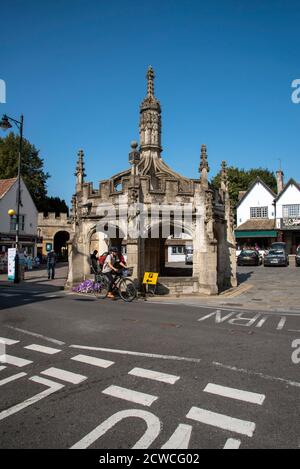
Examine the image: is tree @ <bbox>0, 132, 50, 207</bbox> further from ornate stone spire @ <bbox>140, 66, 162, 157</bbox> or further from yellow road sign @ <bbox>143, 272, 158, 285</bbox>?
yellow road sign @ <bbox>143, 272, 158, 285</bbox>

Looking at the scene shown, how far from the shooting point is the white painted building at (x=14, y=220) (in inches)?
1336

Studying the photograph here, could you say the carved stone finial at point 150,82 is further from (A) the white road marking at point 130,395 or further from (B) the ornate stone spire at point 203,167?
(A) the white road marking at point 130,395

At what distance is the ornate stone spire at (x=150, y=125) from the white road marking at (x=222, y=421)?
1488cm

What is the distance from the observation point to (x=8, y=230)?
34.6 meters

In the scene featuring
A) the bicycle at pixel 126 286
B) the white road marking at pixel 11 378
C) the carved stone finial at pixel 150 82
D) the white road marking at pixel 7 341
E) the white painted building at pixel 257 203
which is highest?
the carved stone finial at pixel 150 82

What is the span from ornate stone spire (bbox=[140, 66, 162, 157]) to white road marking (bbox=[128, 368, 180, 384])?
44.9ft

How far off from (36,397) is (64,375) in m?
0.78

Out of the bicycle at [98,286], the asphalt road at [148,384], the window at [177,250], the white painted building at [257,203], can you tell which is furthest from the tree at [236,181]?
the asphalt road at [148,384]

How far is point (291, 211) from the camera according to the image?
43156 millimetres

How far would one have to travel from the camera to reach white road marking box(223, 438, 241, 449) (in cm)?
324

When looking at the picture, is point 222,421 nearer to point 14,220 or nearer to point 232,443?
point 232,443

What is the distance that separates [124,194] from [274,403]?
480 inches

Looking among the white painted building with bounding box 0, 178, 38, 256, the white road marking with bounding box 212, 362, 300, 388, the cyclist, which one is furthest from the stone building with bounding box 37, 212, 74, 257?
the white road marking with bounding box 212, 362, 300, 388

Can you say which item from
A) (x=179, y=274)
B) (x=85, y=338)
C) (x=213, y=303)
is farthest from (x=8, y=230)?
(x=85, y=338)
